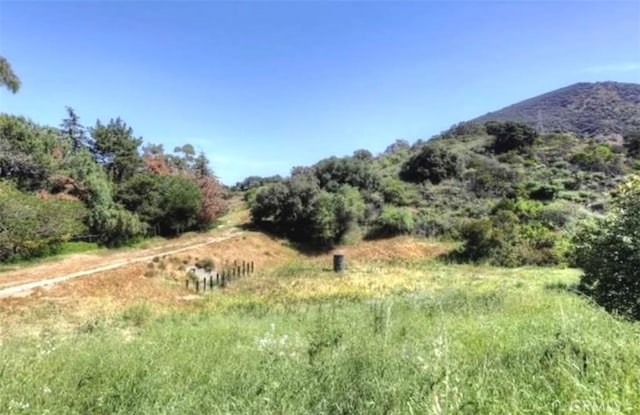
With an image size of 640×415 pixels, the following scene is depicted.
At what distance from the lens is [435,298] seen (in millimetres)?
9977

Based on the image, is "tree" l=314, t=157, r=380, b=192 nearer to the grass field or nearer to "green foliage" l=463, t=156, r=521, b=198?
"green foliage" l=463, t=156, r=521, b=198

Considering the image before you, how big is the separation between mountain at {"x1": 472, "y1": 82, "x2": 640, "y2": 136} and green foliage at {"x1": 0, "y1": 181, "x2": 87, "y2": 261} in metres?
55.1

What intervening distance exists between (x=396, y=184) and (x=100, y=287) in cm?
2389

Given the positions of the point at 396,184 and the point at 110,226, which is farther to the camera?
the point at 396,184

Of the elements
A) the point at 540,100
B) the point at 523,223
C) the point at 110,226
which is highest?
the point at 540,100

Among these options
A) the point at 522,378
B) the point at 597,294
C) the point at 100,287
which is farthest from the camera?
the point at 100,287

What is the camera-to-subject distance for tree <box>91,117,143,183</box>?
28031 millimetres

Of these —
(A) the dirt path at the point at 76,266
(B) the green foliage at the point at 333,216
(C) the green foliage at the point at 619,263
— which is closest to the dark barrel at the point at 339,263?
(B) the green foliage at the point at 333,216

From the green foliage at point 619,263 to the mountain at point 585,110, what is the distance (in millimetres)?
52946

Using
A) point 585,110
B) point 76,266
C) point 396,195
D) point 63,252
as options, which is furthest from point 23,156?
point 585,110

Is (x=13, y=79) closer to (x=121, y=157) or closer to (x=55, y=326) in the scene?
(x=55, y=326)

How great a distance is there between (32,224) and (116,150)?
46.0 feet

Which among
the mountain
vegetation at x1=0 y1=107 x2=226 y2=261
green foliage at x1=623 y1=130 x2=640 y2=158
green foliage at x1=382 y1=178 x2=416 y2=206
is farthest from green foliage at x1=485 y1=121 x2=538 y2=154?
vegetation at x1=0 y1=107 x2=226 y2=261

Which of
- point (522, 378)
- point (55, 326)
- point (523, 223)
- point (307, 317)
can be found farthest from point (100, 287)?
point (523, 223)
